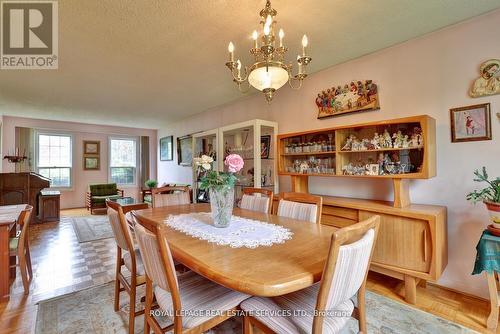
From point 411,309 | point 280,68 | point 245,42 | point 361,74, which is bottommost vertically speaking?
point 411,309

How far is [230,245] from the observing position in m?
1.35

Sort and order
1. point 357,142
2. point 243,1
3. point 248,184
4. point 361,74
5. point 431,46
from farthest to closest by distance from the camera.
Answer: point 248,184 → point 361,74 → point 357,142 → point 431,46 → point 243,1

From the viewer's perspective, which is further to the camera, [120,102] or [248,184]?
[120,102]

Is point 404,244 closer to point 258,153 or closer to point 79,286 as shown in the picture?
point 258,153

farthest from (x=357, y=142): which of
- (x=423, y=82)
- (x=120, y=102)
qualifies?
(x=120, y=102)

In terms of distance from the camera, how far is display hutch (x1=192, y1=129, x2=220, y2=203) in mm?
4410

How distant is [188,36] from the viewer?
2236 mm

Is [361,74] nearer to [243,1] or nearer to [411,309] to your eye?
[243,1]

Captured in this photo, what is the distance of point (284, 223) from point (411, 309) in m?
1.33

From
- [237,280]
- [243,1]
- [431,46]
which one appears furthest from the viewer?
[431,46]

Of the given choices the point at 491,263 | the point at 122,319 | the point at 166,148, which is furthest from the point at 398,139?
the point at 166,148

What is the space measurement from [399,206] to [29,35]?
378 centimetres

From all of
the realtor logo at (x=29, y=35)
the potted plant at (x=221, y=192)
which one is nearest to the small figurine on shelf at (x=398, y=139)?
the potted plant at (x=221, y=192)

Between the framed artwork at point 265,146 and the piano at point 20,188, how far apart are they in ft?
15.7
